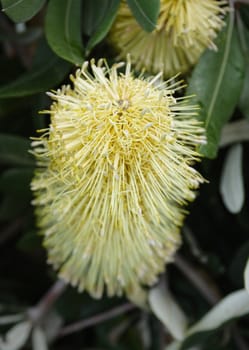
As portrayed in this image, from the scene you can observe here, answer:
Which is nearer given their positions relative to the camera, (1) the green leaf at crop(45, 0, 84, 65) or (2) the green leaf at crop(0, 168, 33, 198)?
(1) the green leaf at crop(45, 0, 84, 65)

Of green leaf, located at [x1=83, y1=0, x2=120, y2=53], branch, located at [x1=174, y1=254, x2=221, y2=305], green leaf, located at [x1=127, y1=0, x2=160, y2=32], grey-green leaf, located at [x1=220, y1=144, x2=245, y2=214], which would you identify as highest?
green leaf, located at [x1=83, y1=0, x2=120, y2=53]

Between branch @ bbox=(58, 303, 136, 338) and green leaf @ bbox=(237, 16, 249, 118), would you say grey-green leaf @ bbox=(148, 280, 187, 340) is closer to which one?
branch @ bbox=(58, 303, 136, 338)

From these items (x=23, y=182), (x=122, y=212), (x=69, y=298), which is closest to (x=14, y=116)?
(x=23, y=182)

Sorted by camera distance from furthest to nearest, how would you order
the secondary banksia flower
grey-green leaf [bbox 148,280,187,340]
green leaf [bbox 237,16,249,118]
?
grey-green leaf [bbox 148,280,187,340] → green leaf [bbox 237,16,249,118] → the secondary banksia flower

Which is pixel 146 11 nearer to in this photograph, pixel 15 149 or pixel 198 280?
pixel 15 149

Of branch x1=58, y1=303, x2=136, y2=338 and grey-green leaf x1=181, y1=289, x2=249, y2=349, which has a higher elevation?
branch x1=58, y1=303, x2=136, y2=338

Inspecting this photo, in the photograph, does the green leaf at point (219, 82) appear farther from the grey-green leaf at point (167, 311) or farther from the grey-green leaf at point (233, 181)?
the grey-green leaf at point (167, 311)

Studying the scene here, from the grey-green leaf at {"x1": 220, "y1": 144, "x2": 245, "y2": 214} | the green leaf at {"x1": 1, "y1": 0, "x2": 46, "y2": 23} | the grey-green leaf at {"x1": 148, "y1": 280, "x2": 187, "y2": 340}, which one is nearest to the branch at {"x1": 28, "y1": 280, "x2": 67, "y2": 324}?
the grey-green leaf at {"x1": 148, "y1": 280, "x2": 187, "y2": 340}
